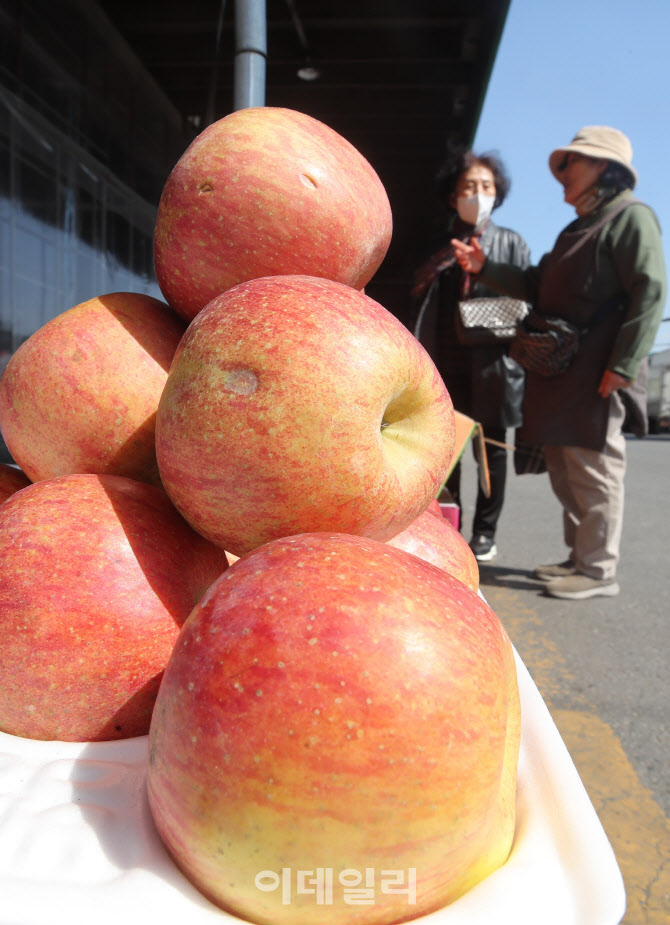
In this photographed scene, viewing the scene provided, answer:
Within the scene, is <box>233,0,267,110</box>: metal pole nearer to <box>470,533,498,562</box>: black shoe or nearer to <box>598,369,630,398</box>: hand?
<box>598,369,630,398</box>: hand

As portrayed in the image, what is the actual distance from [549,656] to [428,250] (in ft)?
8.48

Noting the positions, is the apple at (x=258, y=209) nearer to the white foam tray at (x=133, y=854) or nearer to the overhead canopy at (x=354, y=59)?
the white foam tray at (x=133, y=854)

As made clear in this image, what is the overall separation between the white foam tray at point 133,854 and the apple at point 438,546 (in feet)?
1.30

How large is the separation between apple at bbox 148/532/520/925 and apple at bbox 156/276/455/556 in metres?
0.21

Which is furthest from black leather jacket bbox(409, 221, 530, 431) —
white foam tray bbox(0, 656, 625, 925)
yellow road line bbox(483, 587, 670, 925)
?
white foam tray bbox(0, 656, 625, 925)

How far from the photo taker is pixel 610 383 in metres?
3.31

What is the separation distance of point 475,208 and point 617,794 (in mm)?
2922

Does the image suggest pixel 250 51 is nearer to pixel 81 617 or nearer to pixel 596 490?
pixel 81 617

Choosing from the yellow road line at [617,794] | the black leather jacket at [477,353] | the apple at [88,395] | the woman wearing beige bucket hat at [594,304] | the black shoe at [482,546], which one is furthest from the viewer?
the black shoe at [482,546]

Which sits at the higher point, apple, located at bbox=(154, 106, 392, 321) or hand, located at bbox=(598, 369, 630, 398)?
apple, located at bbox=(154, 106, 392, 321)

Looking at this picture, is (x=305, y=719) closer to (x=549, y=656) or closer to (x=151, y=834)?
(x=151, y=834)

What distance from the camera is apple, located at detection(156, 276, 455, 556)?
956mm

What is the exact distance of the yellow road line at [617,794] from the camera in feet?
5.80

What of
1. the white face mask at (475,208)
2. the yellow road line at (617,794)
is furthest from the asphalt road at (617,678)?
the white face mask at (475,208)
